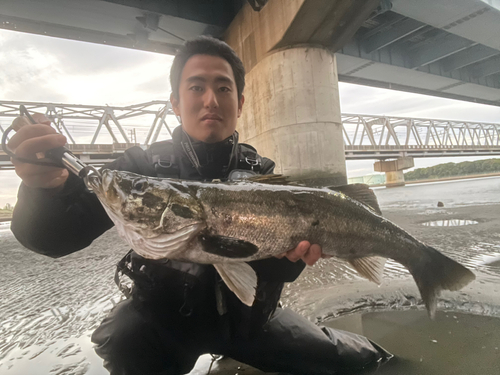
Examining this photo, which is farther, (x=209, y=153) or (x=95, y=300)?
(x=95, y=300)

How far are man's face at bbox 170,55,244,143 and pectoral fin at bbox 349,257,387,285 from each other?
193 centimetres

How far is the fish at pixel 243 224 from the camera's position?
6.21ft

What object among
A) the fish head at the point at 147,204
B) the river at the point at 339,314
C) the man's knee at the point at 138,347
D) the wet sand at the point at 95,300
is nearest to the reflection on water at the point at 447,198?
the wet sand at the point at 95,300

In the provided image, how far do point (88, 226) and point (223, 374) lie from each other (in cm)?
169

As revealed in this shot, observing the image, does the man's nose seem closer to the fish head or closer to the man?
the fish head

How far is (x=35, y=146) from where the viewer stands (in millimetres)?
1844

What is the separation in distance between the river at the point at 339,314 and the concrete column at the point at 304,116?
7.86 meters

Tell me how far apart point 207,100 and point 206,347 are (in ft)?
7.93

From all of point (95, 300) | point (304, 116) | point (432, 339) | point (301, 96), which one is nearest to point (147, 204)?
point (95, 300)

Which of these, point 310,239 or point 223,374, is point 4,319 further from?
point 310,239

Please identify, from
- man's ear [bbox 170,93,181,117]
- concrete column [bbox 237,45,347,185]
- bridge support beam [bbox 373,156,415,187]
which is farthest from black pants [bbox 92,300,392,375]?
bridge support beam [bbox 373,156,415,187]

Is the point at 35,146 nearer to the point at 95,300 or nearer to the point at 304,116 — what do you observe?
the point at 95,300

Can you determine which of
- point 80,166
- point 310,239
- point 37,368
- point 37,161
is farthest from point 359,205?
point 37,368

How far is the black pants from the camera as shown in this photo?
213 cm
